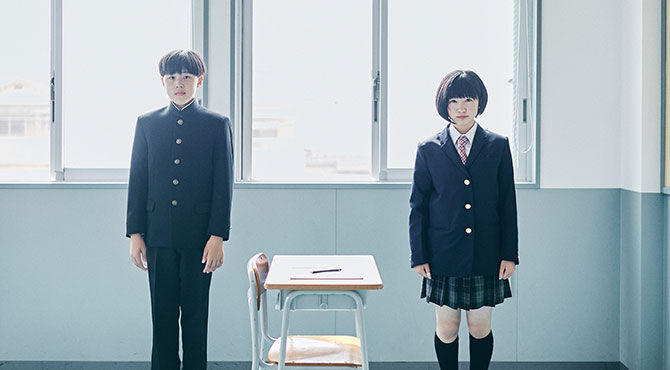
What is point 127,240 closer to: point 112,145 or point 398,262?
point 112,145

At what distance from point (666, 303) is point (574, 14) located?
1406 mm

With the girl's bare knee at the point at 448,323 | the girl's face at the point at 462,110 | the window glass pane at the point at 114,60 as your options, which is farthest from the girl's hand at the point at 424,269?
the window glass pane at the point at 114,60

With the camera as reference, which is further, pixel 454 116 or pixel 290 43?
pixel 290 43

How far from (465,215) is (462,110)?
0.38 meters

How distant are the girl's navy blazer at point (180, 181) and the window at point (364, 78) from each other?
0.84 meters

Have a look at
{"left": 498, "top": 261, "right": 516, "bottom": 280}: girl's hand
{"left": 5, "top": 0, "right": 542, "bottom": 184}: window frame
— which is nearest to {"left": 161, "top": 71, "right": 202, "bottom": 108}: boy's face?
{"left": 5, "top": 0, "right": 542, "bottom": 184}: window frame

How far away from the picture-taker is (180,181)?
2775 millimetres

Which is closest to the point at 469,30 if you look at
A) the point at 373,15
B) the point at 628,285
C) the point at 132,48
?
the point at 373,15

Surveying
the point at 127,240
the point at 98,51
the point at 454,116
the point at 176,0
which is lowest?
the point at 127,240

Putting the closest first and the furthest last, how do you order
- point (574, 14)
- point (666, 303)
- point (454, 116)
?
1. point (454, 116)
2. point (666, 303)
3. point (574, 14)

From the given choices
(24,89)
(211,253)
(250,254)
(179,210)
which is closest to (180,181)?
(179,210)

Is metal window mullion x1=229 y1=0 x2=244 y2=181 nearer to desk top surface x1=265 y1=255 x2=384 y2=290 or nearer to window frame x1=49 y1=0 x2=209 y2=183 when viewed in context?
window frame x1=49 y1=0 x2=209 y2=183

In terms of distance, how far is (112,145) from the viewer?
3.69 metres

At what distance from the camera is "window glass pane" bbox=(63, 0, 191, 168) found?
3670 millimetres
